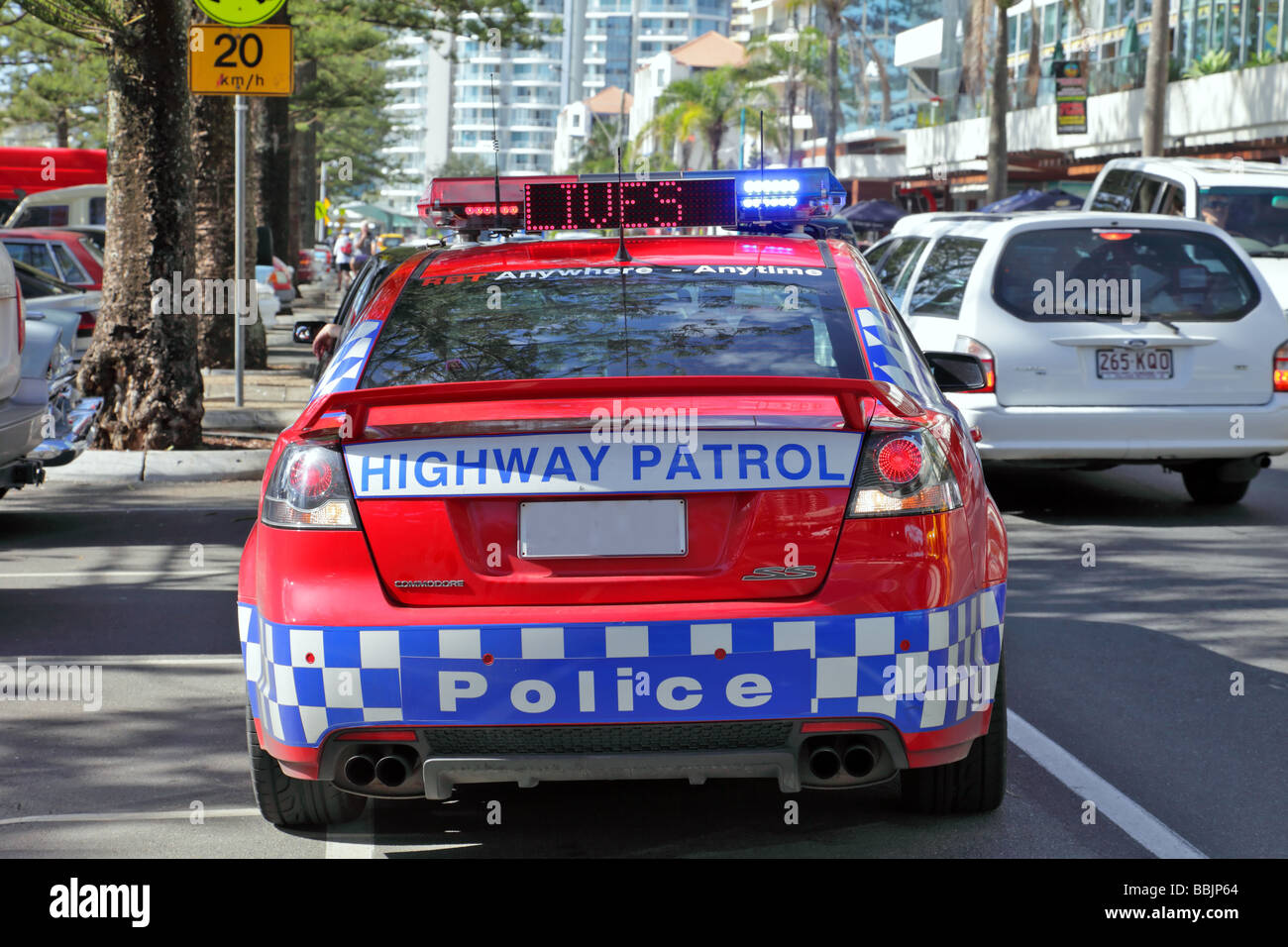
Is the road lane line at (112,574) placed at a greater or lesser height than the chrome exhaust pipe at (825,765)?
lesser

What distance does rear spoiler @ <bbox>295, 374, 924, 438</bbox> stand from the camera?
401cm

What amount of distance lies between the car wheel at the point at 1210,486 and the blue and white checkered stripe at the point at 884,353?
6.39 metres

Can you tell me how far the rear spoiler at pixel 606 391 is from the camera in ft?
13.2

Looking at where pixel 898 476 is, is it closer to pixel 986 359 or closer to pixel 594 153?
pixel 986 359

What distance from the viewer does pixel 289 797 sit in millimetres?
4488

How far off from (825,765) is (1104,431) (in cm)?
599

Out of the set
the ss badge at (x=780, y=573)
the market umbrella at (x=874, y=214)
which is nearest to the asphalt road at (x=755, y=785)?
the ss badge at (x=780, y=573)

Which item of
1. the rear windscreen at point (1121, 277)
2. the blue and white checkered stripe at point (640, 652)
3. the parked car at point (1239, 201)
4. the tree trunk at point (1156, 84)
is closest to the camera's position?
the blue and white checkered stripe at point (640, 652)

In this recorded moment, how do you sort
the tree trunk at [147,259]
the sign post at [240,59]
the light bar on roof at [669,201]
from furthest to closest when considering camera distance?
1. the sign post at [240,59]
2. the tree trunk at [147,259]
3. the light bar on roof at [669,201]

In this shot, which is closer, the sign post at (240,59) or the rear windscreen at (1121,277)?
the rear windscreen at (1121,277)

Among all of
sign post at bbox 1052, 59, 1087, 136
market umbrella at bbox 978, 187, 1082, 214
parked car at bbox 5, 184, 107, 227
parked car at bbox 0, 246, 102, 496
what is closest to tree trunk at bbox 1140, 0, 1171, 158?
market umbrella at bbox 978, 187, 1082, 214

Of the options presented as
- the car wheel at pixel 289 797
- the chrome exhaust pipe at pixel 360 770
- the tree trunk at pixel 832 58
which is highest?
the tree trunk at pixel 832 58

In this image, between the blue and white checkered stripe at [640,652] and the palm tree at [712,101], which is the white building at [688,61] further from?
the blue and white checkered stripe at [640,652]
